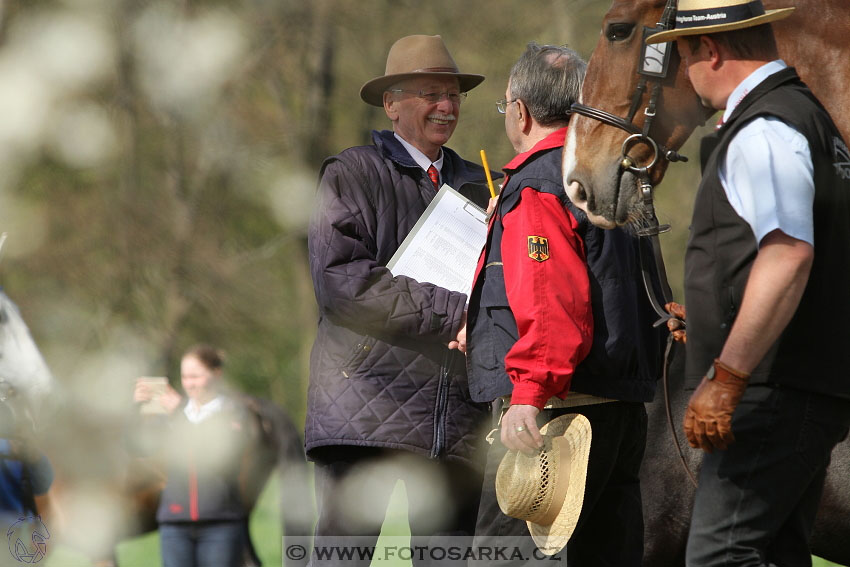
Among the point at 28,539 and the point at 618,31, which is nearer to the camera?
the point at 618,31

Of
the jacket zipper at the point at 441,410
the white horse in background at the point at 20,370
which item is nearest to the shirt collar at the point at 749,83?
the jacket zipper at the point at 441,410

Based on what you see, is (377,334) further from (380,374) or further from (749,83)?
(749,83)

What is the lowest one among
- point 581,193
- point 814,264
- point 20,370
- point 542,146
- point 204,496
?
point 204,496

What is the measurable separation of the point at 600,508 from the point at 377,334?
0.87 m

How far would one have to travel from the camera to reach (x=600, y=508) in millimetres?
2904

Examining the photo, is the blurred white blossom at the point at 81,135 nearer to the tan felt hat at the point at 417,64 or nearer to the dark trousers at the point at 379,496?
the tan felt hat at the point at 417,64

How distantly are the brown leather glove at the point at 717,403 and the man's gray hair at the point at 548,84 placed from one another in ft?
3.72

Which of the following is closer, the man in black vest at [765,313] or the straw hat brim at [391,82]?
the man in black vest at [765,313]

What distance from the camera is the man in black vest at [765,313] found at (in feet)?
6.82

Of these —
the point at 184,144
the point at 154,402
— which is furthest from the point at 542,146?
the point at 184,144

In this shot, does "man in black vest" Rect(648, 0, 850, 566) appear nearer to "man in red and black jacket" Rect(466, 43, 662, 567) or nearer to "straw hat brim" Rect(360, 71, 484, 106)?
"man in red and black jacket" Rect(466, 43, 662, 567)

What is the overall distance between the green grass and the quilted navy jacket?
2415 mm

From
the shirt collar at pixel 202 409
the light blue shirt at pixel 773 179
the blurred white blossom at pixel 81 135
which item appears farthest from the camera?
the blurred white blossom at pixel 81 135

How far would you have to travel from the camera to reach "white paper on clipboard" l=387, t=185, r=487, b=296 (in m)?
3.31
